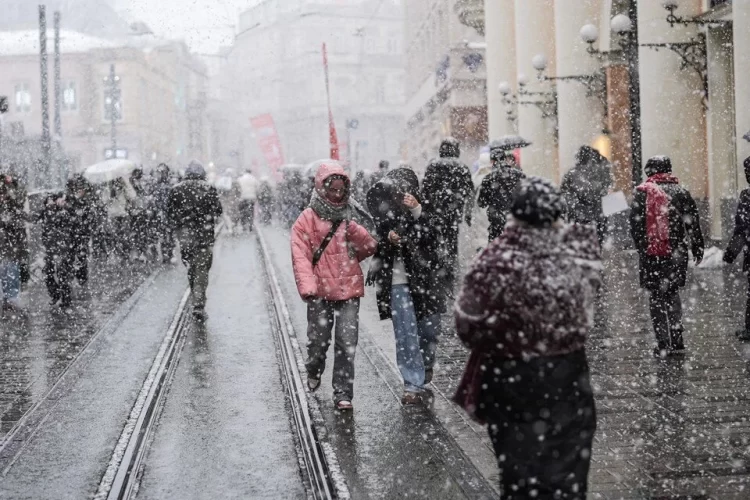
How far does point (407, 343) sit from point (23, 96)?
2437 inches

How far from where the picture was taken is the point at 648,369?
8.48 metres

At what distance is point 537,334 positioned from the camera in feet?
13.1

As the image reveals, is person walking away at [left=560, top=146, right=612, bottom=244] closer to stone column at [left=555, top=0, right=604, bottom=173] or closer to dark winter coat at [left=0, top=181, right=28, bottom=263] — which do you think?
dark winter coat at [left=0, top=181, right=28, bottom=263]

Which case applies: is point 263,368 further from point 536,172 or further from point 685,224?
point 536,172

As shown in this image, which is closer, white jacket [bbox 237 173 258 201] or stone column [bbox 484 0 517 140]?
stone column [bbox 484 0 517 140]

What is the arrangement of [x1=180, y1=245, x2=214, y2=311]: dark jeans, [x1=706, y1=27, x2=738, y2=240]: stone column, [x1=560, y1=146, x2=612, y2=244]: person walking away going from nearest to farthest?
[x1=180, y1=245, x2=214, y2=311]: dark jeans
[x1=560, y1=146, x2=612, y2=244]: person walking away
[x1=706, y1=27, x2=738, y2=240]: stone column

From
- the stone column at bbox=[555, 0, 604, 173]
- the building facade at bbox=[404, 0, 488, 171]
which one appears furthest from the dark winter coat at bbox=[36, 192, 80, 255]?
the building facade at bbox=[404, 0, 488, 171]

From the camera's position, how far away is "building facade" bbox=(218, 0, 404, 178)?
306 feet

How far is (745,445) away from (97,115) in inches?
2479

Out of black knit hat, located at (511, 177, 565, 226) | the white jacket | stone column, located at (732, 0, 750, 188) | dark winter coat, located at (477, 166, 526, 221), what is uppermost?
stone column, located at (732, 0, 750, 188)

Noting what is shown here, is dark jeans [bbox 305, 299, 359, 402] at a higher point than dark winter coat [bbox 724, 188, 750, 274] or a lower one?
lower

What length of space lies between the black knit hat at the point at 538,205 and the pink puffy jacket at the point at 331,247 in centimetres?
351

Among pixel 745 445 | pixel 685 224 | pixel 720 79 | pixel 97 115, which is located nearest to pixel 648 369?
pixel 685 224

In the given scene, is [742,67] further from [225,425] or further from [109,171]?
[109,171]
